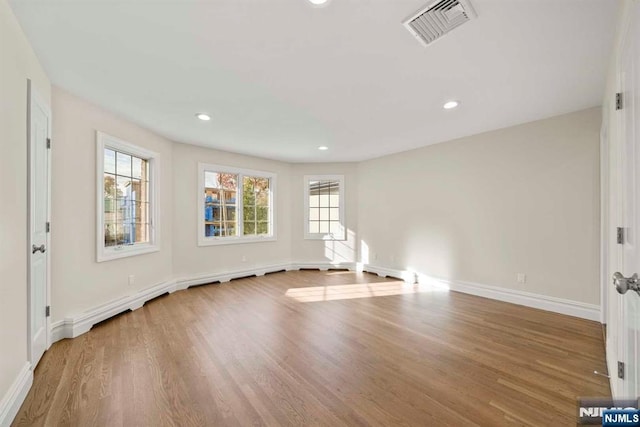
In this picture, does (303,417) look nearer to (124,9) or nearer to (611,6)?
(124,9)

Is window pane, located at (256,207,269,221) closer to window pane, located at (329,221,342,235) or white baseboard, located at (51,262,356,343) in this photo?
white baseboard, located at (51,262,356,343)

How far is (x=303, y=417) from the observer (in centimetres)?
162

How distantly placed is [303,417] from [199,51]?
262cm

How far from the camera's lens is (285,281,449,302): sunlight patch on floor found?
13.3ft

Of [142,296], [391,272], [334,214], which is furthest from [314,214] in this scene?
[142,296]

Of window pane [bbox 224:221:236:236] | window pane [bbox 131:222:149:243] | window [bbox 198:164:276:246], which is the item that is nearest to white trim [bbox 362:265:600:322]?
window [bbox 198:164:276:246]

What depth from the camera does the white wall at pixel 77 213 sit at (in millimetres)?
2691

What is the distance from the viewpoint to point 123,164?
143 inches

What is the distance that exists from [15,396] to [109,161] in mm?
2637

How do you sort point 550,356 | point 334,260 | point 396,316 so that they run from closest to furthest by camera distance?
point 550,356, point 396,316, point 334,260

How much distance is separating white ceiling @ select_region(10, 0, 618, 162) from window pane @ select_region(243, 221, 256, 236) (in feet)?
7.97

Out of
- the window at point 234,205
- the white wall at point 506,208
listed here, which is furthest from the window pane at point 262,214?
the white wall at point 506,208

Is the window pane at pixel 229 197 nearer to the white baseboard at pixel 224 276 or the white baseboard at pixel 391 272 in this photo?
the white baseboard at pixel 224 276

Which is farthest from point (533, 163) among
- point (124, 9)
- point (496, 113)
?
point (124, 9)
